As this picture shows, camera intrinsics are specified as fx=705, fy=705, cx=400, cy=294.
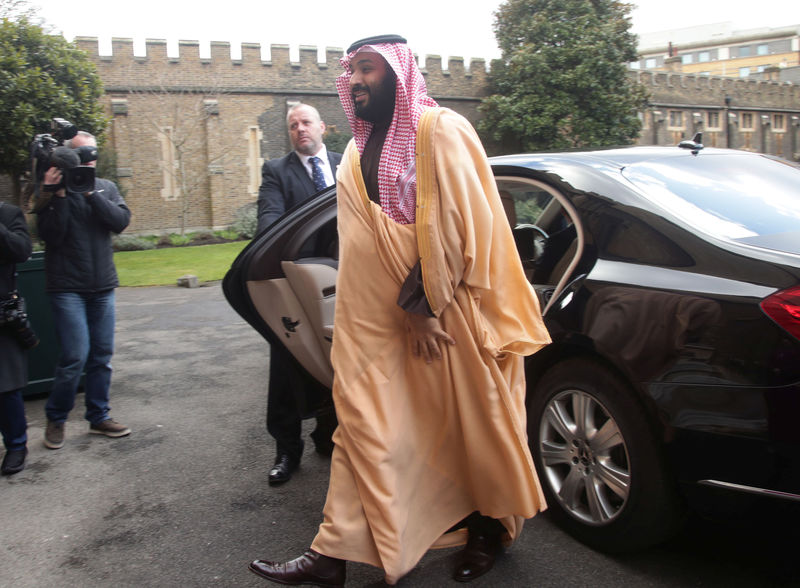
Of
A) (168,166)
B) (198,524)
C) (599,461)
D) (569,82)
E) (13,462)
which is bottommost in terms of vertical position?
(198,524)

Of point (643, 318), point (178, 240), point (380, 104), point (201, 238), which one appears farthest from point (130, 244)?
point (643, 318)

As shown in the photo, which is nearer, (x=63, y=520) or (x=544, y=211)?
(x=63, y=520)

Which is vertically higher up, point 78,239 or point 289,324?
point 78,239

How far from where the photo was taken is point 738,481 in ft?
7.79

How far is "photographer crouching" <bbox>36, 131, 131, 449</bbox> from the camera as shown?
14.4ft

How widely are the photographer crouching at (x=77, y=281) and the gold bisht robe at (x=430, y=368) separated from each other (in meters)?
2.46

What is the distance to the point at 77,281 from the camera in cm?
440

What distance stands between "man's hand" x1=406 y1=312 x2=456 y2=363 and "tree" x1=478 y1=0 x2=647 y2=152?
2710 centimetres

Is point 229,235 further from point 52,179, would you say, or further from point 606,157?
point 606,157

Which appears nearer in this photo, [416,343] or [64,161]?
[416,343]

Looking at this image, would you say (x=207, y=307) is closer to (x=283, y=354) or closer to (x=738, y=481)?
(x=283, y=354)

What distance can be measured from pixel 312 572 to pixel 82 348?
8.42 feet

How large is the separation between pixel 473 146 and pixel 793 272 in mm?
1165

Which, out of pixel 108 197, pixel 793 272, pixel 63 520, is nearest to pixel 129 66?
pixel 108 197
